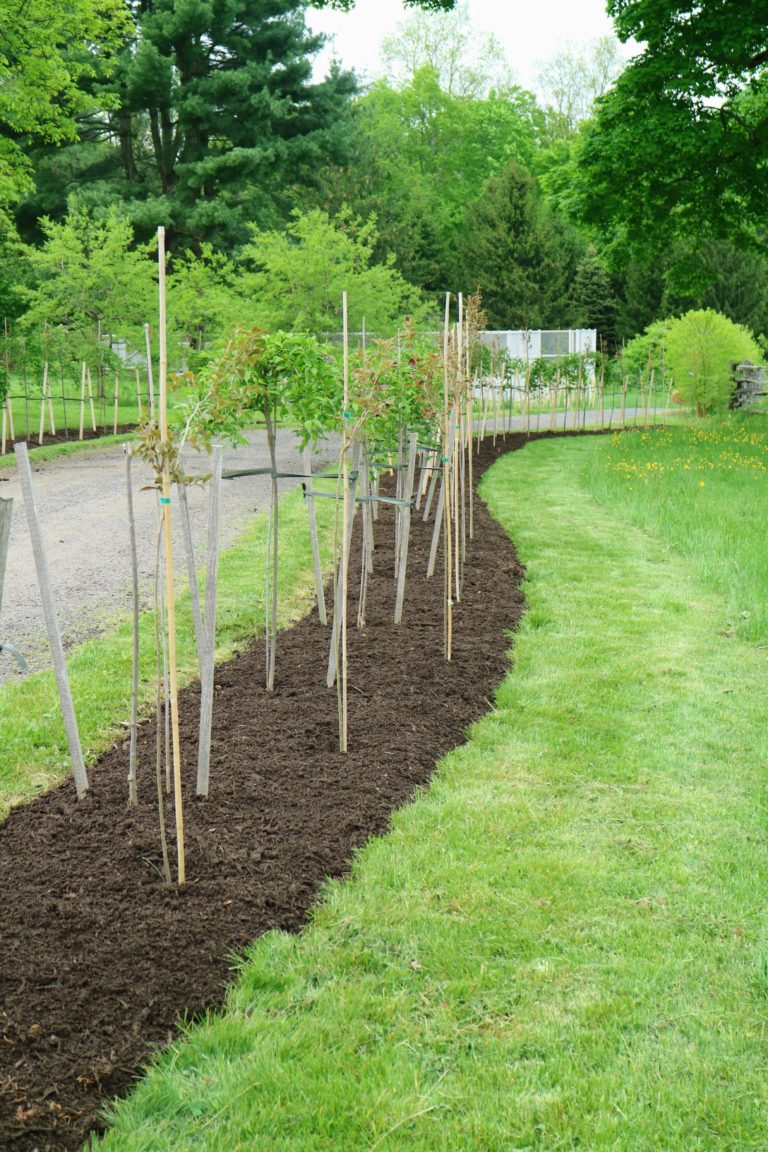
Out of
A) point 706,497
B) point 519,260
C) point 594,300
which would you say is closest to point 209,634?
point 706,497

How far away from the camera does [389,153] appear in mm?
43562

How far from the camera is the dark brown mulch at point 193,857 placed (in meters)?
2.54

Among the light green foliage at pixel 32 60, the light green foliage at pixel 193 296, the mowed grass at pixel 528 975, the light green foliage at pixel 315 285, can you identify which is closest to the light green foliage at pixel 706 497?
the mowed grass at pixel 528 975

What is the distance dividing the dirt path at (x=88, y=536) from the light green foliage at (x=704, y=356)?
9.08 meters

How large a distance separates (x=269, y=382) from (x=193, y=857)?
2400mm

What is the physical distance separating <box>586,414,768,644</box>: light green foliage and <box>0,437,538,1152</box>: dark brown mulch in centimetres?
283

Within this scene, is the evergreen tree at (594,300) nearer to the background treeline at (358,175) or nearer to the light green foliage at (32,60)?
the background treeline at (358,175)

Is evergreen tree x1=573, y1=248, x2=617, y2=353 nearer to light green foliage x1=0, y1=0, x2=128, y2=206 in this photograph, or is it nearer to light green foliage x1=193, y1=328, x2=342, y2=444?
light green foliage x1=0, y1=0, x2=128, y2=206

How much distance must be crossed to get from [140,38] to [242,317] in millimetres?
15543

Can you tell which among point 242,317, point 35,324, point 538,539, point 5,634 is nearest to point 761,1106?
point 5,634

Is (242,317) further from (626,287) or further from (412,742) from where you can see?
(626,287)

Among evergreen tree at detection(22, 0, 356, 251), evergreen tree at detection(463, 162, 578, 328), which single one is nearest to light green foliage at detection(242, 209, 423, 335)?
evergreen tree at detection(22, 0, 356, 251)

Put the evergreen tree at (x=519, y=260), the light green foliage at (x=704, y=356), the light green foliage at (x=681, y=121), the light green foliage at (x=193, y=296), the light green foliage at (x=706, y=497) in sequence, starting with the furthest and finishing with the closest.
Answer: the evergreen tree at (x=519, y=260) → the light green foliage at (x=704, y=356) → the light green foliage at (x=193, y=296) → the light green foliage at (x=681, y=121) → the light green foliage at (x=706, y=497)

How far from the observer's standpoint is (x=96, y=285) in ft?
64.6
